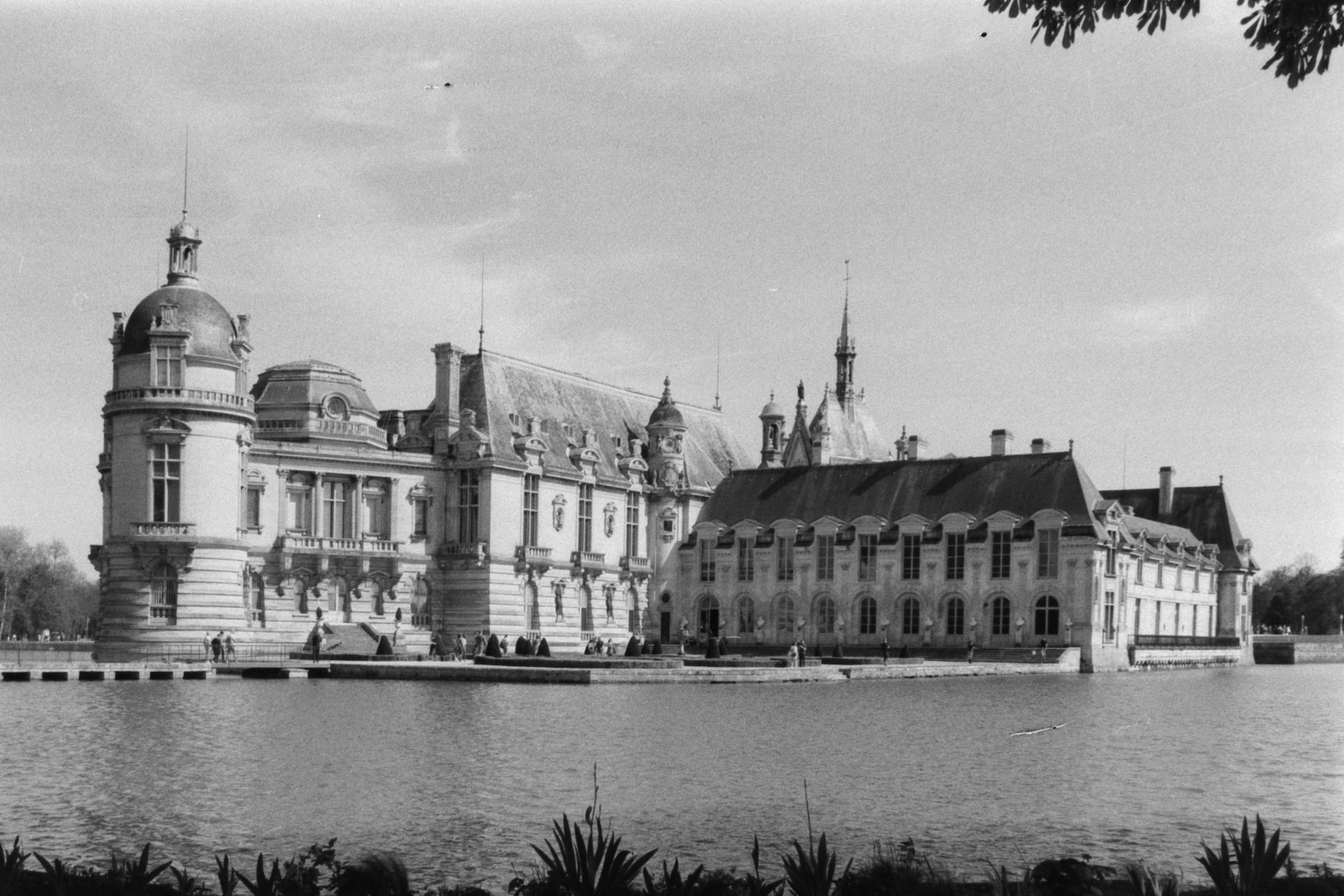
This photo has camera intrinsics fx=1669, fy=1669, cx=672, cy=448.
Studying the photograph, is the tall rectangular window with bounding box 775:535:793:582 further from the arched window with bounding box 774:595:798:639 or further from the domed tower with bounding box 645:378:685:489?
the domed tower with bounding box 645:378:685:489

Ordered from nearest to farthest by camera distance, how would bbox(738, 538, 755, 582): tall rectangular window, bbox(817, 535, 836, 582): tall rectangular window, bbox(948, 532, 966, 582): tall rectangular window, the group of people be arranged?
the group of people < bbox(948, 532, 966, 582): tall rectangular window < bbox(817, 535, 836, 582): tall rectangular window < bbox(738, 538, 755, 582): tall rectangular window

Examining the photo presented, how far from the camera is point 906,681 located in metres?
59.3

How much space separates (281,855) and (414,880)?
87.0 inches

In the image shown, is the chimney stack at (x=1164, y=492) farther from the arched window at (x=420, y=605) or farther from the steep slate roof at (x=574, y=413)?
the arched window at (x=420, y=605)

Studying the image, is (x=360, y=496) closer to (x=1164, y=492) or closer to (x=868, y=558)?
(x=868, y=558)

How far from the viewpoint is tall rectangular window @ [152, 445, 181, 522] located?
61.1 meters

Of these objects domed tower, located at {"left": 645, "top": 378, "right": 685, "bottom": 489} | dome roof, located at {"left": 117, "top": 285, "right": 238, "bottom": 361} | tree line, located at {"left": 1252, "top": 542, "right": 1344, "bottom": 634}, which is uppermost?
dome roof, located at {"left": 117, "top": 285, "right": 238, "bottom": 361}

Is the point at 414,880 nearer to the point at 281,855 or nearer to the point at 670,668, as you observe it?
the point at 281,855

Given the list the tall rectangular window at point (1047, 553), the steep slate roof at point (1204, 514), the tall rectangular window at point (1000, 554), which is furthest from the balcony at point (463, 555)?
the steep slate roof at point (1204, 514)

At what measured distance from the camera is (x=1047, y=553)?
247 feet

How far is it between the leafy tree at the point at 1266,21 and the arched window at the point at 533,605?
63.2 meters

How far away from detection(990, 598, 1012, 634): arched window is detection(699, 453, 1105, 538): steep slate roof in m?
4.12

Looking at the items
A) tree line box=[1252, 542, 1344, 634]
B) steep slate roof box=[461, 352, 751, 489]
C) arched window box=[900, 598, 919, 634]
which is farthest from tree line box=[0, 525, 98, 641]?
tree line box=[1252, 542, 1344, 634]

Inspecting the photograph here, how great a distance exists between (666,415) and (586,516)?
9689 millimetres
